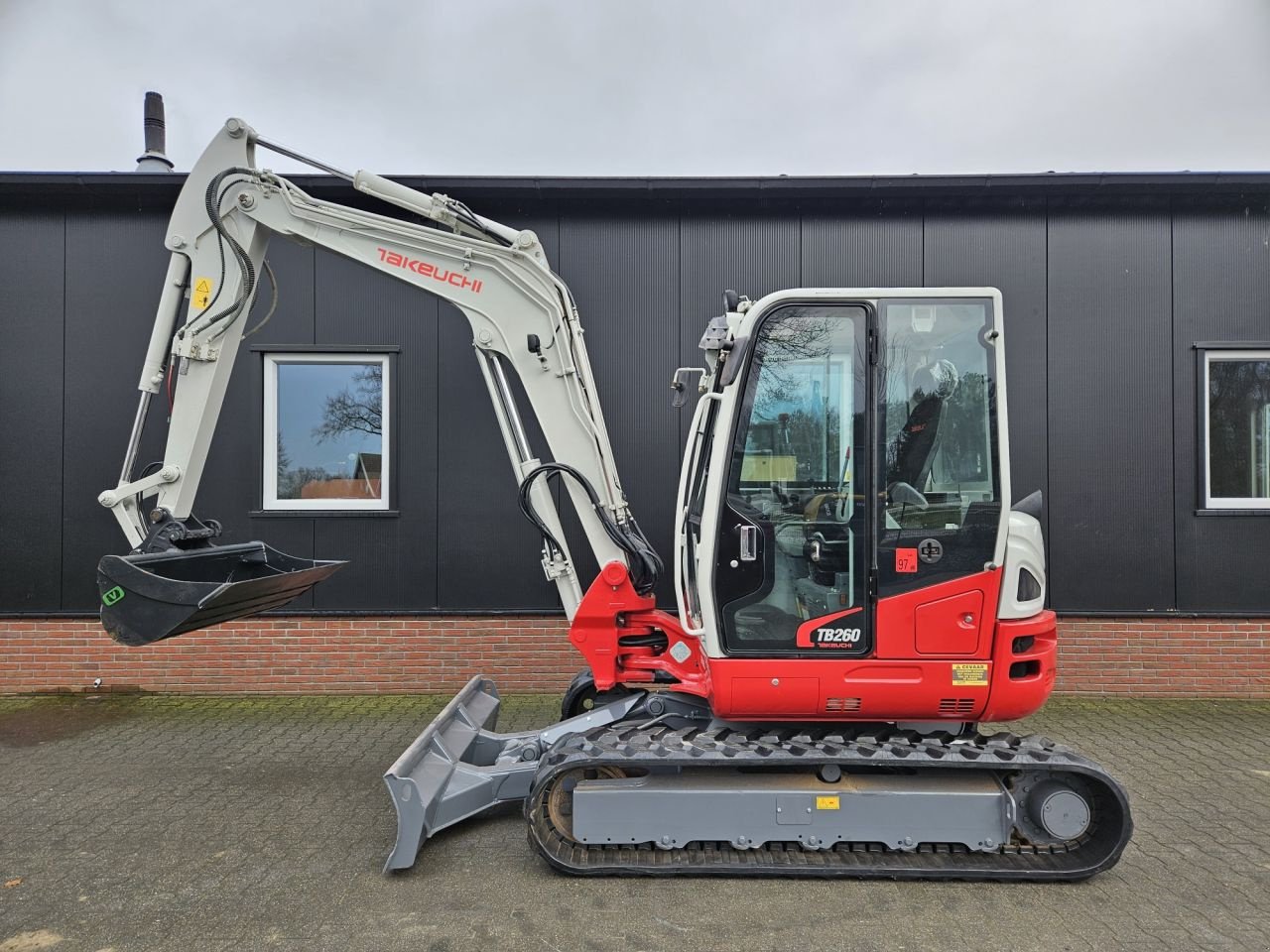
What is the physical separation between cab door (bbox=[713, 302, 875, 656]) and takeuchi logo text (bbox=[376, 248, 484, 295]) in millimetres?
1701

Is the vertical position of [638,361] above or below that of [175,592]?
above

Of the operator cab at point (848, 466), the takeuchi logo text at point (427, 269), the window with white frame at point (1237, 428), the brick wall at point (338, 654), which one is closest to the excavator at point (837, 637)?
the operator cab at point (848, 466)

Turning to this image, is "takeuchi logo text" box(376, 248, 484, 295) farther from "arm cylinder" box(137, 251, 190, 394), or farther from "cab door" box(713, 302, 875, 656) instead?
"cab door" box(713, 302, 875, 656)

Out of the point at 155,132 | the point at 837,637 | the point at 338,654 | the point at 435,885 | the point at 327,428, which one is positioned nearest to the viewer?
the point at 435,885

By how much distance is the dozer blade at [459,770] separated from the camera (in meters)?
3.33

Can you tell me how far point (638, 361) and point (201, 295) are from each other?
138 inches

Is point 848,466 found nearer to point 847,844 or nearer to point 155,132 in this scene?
point 847,844

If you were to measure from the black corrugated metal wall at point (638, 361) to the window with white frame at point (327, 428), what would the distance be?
170 mm

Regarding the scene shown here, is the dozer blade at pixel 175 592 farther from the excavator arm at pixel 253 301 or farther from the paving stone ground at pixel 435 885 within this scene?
the paving stone ground at pixel 435 885

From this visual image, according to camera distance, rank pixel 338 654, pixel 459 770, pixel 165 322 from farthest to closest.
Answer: pixel 338 654 < pixel 165 322 < pixel 459 770

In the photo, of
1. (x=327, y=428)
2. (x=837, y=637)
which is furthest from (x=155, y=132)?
(x=837, y=637)

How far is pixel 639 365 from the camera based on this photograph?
6.41m

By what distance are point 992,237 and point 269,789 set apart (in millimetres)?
7170

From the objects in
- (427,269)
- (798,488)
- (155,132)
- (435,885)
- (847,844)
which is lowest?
(435,885)
